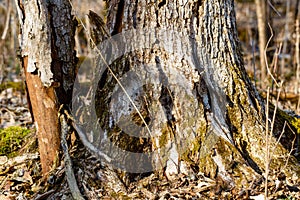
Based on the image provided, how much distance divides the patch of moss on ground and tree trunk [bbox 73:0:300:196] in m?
0.83

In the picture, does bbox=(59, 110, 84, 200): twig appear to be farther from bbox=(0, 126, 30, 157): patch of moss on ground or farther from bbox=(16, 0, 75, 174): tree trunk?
bbox=(0, 126, 30, 157): patch of moss on ground

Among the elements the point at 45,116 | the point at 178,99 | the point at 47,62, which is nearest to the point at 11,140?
the point at 45,116

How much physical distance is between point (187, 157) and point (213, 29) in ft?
2.77

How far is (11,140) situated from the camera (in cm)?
295

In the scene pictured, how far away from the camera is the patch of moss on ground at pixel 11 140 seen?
2.87 meters

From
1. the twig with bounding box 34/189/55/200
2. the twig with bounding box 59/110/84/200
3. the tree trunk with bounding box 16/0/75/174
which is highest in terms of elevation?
the tree trunk with bounding box 16/0/75/174

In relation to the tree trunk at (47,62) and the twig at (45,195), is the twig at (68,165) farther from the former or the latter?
the twig at (45,195)

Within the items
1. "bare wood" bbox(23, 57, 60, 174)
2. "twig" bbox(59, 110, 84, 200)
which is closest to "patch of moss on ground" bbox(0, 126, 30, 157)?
"bare wood" bbox(23, 57, 60, 174)

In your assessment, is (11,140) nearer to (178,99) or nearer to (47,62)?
(47,62)

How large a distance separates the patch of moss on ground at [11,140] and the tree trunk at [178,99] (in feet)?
2.73

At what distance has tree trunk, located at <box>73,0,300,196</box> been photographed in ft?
7.46

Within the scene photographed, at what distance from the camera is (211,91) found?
7.70ft

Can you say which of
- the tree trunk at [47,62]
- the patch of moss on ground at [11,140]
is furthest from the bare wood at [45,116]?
the patch of moss on ground at [11,140]

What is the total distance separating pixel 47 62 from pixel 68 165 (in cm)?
65
